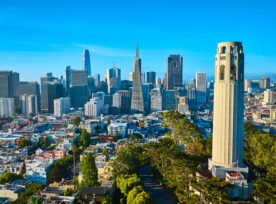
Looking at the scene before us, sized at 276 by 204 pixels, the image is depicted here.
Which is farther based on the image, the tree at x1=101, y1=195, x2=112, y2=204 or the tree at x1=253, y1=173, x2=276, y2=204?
the tree at x1=101, y1=195, x2=112, y2=204

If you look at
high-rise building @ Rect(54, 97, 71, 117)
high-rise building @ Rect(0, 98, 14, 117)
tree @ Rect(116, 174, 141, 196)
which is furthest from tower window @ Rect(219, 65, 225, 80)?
high-rise building @ Rect(0, 98, 14, 117)

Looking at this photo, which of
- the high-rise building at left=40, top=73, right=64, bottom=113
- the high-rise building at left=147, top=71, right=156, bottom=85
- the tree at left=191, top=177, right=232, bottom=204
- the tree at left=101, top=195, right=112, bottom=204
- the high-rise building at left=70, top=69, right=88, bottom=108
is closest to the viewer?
the tree at left=191, top=177, right=232, bottom=204

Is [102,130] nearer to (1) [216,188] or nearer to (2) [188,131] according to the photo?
(2) [188,131]

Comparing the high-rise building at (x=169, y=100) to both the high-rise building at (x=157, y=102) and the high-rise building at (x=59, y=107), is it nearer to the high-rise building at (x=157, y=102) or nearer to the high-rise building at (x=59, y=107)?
the high-rise building at (x=157, y=102)

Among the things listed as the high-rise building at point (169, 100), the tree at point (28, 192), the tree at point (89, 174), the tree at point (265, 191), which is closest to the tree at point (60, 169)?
the tree at point (28, 192)

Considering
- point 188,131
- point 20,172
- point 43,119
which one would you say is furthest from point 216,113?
point 43,119

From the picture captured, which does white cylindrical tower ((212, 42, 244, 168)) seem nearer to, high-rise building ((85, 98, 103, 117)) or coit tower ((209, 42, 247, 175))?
coit tower ((209, 42, 247, 175))
